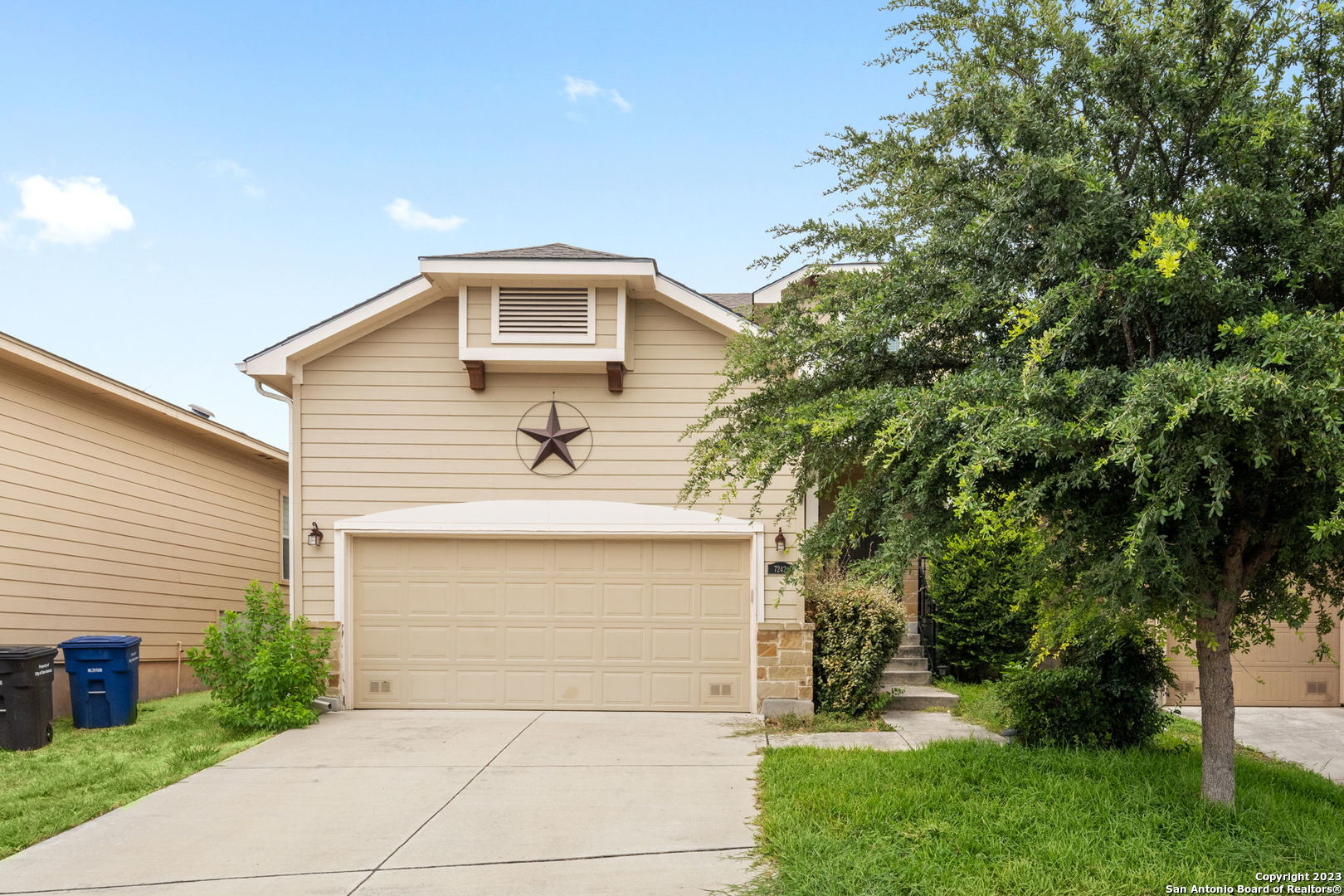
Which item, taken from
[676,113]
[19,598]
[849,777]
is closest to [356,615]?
[19,598]

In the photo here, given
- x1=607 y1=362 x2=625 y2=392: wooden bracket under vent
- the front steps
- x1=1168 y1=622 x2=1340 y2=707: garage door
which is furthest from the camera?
x1=1168 y1=622 x2=1340 y2=707: garage door

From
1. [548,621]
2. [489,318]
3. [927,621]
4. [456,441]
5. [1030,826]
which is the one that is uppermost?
[489,318]

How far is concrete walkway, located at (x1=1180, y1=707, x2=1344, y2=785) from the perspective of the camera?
7355 millimetres

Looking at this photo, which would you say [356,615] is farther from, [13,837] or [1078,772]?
[1078,772]

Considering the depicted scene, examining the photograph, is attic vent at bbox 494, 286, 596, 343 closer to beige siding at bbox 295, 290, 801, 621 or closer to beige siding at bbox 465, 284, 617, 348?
beige siding at bbox 465, 284, 617, 348

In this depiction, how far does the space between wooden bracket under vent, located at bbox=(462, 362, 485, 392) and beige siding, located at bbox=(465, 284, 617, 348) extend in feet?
0.72

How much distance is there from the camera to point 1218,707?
17.1ft

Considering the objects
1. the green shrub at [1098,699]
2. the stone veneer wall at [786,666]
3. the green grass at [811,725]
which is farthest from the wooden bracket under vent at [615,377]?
the green shrub at [1098,699]

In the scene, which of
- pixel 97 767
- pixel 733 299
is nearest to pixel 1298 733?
pixel 733 299

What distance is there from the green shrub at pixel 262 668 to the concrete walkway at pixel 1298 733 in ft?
27.8

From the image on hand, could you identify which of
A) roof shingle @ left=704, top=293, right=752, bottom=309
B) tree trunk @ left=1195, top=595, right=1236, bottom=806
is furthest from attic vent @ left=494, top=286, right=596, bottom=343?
tree trunk @ left=1195, top=595, right=1236, bottom=806

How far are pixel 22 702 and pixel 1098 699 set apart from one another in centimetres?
882

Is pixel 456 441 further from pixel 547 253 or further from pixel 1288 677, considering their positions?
pixel 1288 677

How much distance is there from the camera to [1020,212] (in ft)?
15.5
